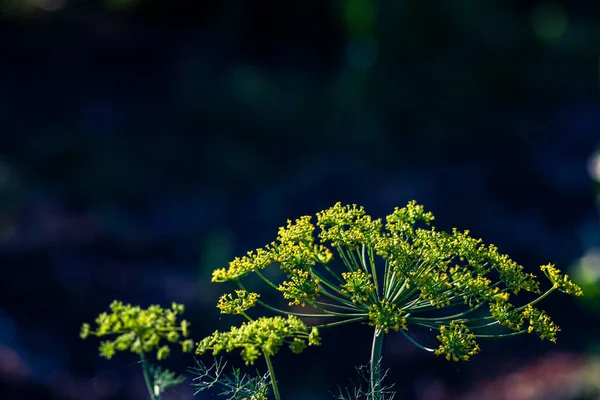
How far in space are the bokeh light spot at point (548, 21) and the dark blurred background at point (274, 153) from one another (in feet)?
0.16

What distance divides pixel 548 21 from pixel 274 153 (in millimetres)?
5783

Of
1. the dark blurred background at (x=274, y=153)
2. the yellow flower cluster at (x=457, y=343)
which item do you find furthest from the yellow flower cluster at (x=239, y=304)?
the dark blurred background at (x=274, y=153)

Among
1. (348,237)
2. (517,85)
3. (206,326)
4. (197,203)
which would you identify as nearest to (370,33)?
(517,85)

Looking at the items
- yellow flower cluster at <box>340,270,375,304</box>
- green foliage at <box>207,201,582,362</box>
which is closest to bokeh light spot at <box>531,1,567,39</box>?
green foliage at <box>207,201,582,362</box>

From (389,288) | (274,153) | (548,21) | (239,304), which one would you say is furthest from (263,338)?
(548,21)

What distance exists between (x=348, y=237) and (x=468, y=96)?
929 centimetres

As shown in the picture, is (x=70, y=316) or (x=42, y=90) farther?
(x=42, y=90)

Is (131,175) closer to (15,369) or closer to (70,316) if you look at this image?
(70,316)

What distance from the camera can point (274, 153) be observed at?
9.06m

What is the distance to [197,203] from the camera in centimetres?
820

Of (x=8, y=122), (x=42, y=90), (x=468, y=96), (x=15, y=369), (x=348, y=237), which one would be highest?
(x=42, y=90)

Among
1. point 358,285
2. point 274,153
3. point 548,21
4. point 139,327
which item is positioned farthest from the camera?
point 548,21

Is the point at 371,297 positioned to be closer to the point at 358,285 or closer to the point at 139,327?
the point at 358,285

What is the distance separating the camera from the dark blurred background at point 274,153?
5914 mm
